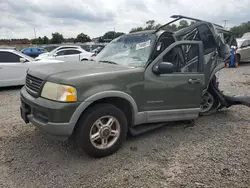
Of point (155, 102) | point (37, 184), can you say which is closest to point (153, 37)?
point (155, 102)

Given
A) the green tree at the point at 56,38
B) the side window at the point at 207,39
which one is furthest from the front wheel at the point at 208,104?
the green tree at the point at 56,38

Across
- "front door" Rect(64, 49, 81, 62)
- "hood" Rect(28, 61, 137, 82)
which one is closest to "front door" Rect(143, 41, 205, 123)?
"hood" Rect(28, 61, 137, 82)

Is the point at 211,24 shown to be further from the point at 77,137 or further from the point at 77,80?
the point at 77,137

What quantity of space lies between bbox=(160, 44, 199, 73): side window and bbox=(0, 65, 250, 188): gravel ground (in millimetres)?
1213

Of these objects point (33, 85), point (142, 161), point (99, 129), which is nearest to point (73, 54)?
point (33, 85)

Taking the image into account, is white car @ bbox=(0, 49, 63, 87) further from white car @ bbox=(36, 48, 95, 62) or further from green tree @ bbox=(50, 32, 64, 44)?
green tree @ bbox=(50, 32, 64, 44)

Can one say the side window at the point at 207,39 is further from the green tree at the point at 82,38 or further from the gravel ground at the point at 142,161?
the green tree at the point at 82,38

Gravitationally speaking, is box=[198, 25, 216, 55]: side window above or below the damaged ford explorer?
above

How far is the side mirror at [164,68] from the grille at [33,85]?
1767 millimetres

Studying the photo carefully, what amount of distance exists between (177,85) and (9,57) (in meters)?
6.74

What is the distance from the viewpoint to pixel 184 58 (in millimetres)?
4121

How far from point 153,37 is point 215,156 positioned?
222 cm

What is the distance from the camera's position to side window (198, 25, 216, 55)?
4.65 m

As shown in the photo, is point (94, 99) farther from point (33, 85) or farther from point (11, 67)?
point (11, 67)
